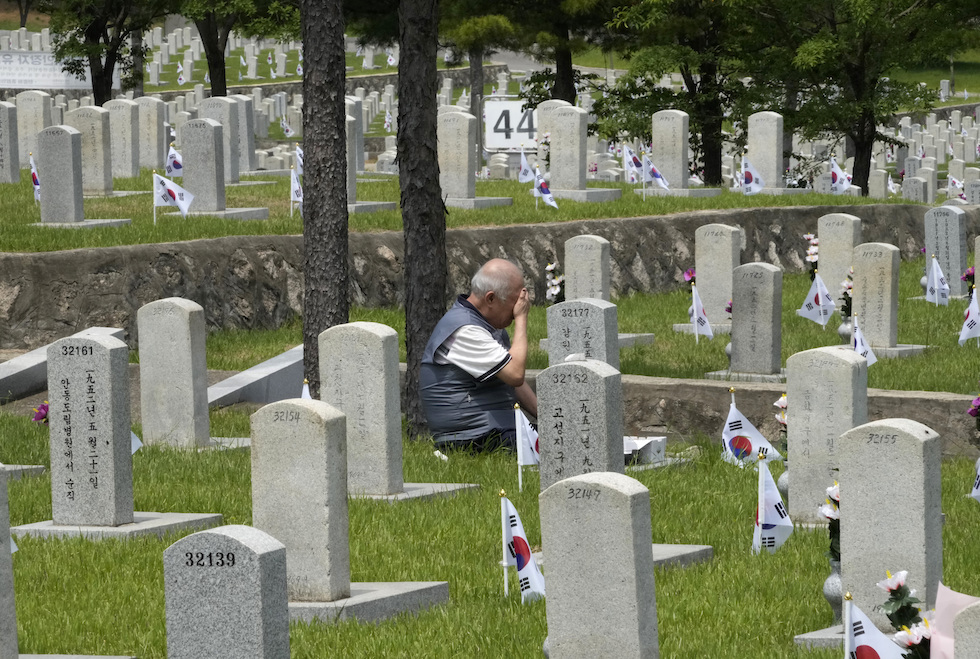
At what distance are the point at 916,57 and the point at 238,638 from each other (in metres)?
24.8

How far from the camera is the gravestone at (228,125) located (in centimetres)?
2373

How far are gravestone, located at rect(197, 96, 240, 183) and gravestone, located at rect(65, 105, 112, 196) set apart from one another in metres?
2.34

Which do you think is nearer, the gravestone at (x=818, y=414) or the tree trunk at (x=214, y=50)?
the gravestone at (x=818, y=414)

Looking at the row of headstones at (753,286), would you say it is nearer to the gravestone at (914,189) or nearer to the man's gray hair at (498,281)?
the man's gray hair at (498,281)

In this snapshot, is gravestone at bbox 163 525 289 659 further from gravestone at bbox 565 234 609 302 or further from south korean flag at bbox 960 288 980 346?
gravestone at bbox 565 234 609 302

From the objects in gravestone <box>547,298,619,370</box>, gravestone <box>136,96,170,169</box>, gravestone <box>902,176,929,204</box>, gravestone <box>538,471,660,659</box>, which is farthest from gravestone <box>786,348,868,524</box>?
gravestone <box>902,176,929,204</box>

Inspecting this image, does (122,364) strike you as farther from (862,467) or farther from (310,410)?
(862,467)

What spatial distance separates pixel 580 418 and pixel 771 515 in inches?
56.0

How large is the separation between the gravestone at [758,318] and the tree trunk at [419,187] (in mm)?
3784

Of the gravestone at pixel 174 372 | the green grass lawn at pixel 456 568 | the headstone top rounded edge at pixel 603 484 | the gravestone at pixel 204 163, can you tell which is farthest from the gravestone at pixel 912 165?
the headstone top rounded edge at pixel 603 484

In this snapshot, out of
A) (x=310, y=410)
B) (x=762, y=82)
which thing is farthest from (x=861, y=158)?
(x=310, y=410)

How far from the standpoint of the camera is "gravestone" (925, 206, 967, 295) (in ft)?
70.0

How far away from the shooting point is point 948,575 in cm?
770

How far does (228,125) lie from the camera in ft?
79.5
